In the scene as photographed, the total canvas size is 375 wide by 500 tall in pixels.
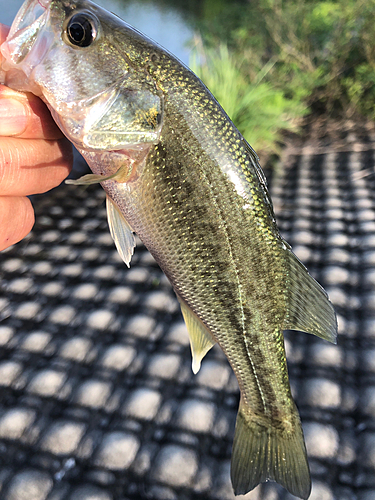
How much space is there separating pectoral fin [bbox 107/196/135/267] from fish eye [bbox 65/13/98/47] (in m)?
0.43

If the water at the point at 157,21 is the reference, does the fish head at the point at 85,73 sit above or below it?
above

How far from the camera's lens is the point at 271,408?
1.15m

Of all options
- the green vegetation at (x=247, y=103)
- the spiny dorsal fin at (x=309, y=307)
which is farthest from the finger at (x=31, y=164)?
the green vegetation at (x=247, y=103)

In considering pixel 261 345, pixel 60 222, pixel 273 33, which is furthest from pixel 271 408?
pixel 273 33

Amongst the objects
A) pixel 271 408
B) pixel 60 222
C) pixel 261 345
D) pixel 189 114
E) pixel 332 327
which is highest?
pixel 189 114

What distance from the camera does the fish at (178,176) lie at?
94cm

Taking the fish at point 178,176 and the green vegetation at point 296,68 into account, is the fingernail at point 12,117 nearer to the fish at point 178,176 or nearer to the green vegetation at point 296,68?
the fish at point 178,176

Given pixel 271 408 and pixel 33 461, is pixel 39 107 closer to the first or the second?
pixel 271 408

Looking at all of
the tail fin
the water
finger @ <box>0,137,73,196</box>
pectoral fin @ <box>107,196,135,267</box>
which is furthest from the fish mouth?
the water

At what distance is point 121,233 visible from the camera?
1.10m

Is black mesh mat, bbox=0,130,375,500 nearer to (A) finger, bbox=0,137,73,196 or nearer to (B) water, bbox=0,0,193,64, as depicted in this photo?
(A) finger, bbox=0,137,73,196

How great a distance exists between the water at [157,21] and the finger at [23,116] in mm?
6549

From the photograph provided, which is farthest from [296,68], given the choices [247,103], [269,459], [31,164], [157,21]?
[157,21]

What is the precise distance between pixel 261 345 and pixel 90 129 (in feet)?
2.66
